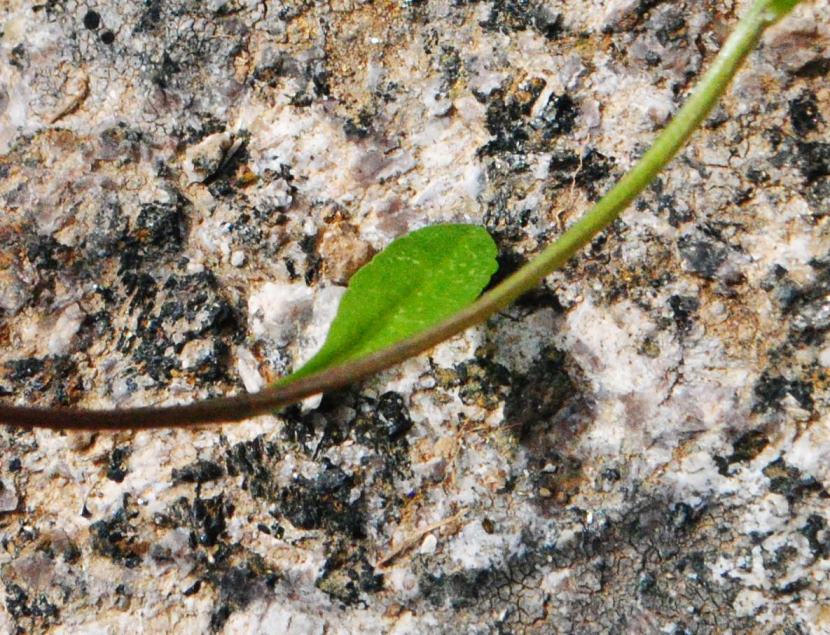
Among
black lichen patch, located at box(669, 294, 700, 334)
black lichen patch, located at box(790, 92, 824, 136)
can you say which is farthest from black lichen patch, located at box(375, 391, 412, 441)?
black lichen patch, located at box(790, 92, 824, 136)

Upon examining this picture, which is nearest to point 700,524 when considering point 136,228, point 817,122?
point 817,122

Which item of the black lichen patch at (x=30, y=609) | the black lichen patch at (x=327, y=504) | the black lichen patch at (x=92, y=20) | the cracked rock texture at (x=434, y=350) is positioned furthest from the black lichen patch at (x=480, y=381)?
the black lichen patch at (x=92, y=20)

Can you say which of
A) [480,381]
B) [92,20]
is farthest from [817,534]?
[92,20]

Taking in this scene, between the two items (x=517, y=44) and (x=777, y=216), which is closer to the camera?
(x=777, y=216)

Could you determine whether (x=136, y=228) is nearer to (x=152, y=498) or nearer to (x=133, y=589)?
(x=152, y=498)

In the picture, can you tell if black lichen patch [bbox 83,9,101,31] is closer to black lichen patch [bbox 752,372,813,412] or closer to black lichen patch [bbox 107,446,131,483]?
black lichen patch [bbox 107,446,131,483]

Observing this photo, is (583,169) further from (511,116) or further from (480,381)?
(480,381)
